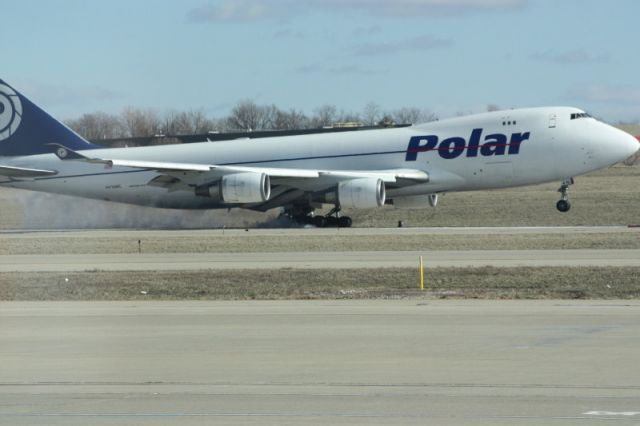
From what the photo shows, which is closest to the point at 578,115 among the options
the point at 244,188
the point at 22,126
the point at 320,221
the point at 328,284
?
the point at 320,221

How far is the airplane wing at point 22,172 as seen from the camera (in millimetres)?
49125

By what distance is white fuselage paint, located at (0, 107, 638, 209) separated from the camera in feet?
148

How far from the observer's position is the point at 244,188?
45469 millimetres

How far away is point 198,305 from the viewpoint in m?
22.2

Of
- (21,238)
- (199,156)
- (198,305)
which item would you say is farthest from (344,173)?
(198,305)

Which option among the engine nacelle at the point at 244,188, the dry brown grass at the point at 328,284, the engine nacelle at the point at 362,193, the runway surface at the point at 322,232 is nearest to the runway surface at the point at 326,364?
the dry brown grass at the point at 328,284

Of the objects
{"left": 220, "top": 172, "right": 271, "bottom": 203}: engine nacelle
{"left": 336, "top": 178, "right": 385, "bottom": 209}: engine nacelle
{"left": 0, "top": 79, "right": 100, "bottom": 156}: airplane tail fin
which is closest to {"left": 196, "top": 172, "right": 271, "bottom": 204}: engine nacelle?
{"left": 220, "top": 172, "right": 271, "bottom": 203}: engine nacelle

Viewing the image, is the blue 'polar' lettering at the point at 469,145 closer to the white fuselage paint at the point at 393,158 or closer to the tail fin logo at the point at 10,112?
the white fuselage paint at the point at 393,158

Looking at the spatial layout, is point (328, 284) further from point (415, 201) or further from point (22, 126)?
point (22, 126)

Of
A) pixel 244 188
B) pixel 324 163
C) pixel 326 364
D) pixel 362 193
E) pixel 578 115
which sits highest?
pixel 578 115

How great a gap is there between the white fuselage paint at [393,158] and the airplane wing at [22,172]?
31 centimetres

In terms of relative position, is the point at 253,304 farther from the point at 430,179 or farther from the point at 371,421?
the point at 430,179

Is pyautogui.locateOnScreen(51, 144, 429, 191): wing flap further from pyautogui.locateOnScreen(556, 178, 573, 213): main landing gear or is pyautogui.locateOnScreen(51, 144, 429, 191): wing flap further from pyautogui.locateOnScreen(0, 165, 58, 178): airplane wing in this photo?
pyautogui.locateOnScreen(556, 178, 573, 213): main landing gear

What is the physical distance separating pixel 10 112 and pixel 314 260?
23.6m
